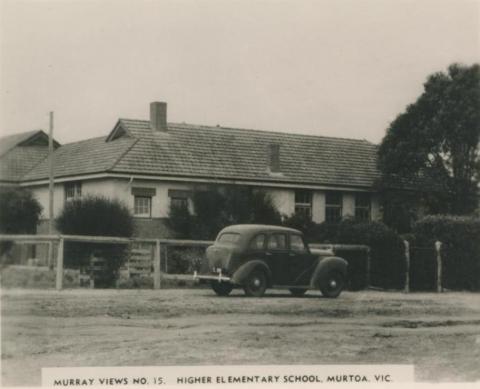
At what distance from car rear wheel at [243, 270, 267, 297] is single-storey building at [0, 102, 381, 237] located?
12.6 meters

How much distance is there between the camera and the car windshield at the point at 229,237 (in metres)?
19.3

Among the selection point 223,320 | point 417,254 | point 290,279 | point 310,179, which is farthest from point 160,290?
point 310,179

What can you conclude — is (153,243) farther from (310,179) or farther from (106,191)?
(310,179)

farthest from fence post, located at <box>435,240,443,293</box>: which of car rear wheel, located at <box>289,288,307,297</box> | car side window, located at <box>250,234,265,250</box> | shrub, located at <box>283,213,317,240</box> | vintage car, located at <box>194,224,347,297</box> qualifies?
car side window, located at <box>250,234,265,250</box>

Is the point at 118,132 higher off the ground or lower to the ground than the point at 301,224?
higher

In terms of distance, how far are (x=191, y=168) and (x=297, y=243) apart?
13.3 m

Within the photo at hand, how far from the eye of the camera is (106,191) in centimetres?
3116

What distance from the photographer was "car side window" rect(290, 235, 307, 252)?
1975cm

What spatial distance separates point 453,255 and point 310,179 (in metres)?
12.4

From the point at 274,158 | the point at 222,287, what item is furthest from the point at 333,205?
Answer: the point at 222,287

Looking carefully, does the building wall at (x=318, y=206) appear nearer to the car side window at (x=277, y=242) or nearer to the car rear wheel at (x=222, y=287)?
the car side window at (x=277, y=242)

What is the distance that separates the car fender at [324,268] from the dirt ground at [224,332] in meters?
0.87

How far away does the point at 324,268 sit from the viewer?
65.4 feet

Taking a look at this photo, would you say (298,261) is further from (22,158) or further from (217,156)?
(22,158)
